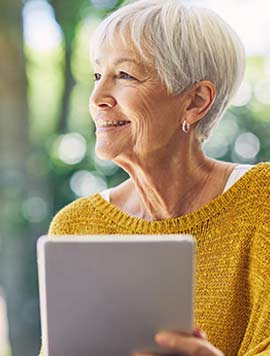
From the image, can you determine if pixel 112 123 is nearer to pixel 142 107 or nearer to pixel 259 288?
pixel 142 107

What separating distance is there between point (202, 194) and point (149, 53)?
28 centimetres

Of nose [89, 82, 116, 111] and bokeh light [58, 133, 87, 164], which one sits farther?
bokeh light [58, 133, 87, 164]

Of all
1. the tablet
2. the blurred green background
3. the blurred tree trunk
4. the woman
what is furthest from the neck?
the blurred tree trunk

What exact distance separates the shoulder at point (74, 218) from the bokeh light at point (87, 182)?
578mm

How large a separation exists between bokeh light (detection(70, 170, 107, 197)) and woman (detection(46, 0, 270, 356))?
64cm

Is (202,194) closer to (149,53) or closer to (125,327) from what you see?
(149,53)

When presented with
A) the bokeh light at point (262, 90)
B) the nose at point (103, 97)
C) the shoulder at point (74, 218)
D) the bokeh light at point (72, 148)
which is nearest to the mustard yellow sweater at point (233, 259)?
the shoulder at point (74, 218)

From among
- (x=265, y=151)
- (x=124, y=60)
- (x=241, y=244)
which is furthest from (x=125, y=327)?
(x=265, y=151)

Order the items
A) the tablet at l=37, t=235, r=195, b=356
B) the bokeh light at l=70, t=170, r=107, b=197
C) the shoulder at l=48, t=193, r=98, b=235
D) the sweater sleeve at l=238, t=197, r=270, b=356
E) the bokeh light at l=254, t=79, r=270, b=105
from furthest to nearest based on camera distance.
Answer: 1. the bokeh light at l=70, t=170, r=107, b=197
2. the bokeh light at l=254, t=79, r=270, b=105
3. the shoulder at l=48, t=193, r=98, b=235
4. the sweater sleeve at l=238, t=197, r=270, b=356
5. the tablet at l=37, t=235, r=195, b=356

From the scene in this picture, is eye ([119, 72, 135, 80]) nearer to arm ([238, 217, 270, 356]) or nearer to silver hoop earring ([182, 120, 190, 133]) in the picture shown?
silver hoop earring ([182, 120, 190, 133])

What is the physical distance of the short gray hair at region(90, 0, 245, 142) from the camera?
1.31 meters

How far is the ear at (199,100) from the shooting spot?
1.36 meters

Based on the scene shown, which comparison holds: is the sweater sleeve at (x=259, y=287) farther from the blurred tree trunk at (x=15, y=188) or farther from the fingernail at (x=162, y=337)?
the blurred tree trunk at (x=15, y=188)

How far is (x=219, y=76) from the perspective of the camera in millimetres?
1364
